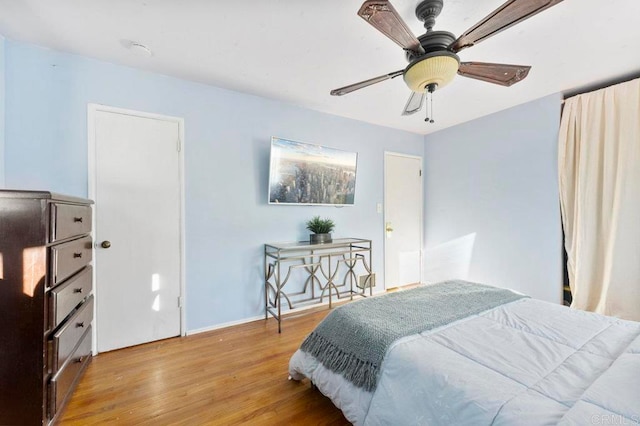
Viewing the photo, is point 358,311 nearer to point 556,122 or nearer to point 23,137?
point 23,137

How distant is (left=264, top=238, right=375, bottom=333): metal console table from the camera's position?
9.18 ft

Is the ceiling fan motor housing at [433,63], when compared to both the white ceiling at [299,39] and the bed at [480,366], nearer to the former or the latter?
the white ceiling at [299,39]

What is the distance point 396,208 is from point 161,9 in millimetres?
3254

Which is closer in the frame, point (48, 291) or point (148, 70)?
point (48, 291)

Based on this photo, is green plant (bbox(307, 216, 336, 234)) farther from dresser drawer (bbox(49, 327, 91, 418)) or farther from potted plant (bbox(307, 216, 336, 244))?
dresser drawer (bbox(49, 327, 91, 418))

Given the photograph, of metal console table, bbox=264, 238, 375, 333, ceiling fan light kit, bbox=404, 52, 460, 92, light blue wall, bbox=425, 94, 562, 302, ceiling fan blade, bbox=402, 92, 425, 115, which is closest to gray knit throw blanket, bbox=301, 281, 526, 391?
metal console table, bbox=264, 238, 375, 333

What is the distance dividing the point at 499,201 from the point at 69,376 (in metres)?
4.15

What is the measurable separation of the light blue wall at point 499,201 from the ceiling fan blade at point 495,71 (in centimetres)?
175

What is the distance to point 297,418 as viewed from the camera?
1475 mm

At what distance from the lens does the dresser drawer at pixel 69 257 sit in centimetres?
139

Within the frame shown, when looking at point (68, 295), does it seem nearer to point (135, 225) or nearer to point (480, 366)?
point (135, 225)

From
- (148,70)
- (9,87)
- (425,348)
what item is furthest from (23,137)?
(425,348)

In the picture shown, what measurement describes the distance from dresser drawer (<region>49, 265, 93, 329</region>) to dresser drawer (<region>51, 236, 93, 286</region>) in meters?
0.05

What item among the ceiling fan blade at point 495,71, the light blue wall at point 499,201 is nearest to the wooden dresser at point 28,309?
the ceiling fan blade at point 495,71
